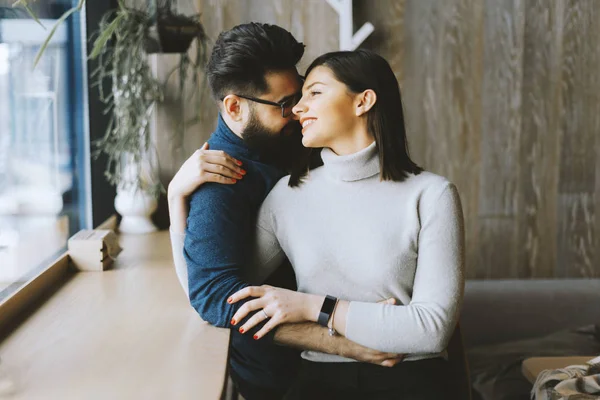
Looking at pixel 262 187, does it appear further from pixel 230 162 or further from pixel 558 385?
pixel 558 385

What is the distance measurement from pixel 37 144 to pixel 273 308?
99cm

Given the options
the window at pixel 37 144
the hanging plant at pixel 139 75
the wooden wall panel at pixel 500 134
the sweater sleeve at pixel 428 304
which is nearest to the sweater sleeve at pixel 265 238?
the sweater sleeve at pixel 428 304

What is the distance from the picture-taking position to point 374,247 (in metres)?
1.29

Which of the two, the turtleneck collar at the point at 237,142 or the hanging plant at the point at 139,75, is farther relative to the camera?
the hanging plant at the point at 139,75

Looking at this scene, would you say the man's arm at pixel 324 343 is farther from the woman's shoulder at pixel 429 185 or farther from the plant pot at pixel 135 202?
the plant pot at pixel 135 202

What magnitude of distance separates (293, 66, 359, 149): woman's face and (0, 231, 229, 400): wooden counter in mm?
452

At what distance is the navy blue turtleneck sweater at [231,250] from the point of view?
1299 millimetres

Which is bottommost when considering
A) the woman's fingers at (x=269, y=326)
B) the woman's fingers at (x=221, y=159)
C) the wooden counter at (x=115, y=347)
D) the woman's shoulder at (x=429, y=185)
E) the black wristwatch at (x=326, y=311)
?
the wooden counter at (x=115, y=347)

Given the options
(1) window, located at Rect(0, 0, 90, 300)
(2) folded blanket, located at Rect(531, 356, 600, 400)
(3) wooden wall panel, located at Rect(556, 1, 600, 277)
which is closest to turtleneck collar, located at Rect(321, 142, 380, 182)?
(2) folded blanket, located at Rect(531, 356, 600, 400)

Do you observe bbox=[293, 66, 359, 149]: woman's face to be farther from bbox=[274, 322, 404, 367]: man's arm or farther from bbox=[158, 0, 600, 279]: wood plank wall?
bbox=[158, 0, 600, 279]: wood plank wall

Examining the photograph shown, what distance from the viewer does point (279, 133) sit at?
1.52m

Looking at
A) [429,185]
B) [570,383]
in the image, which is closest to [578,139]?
[570,383]

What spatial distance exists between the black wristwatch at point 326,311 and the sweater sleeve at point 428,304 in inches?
1.5

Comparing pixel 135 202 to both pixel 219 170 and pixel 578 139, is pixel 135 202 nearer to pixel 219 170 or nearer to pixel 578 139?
pixel 219 170
